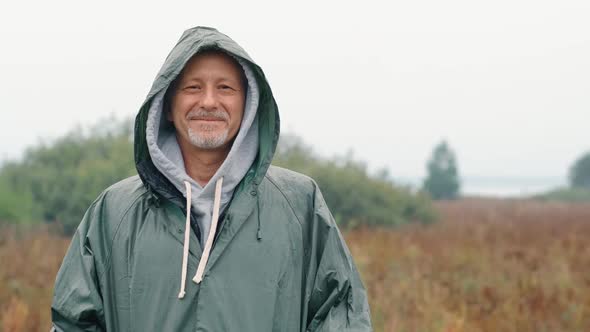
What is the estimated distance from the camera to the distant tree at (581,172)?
252 ft

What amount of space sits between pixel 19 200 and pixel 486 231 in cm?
996

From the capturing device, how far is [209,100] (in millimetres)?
3045

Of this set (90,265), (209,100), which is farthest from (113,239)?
(209,100)

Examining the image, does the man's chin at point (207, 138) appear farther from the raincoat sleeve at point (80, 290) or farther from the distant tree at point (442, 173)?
the distant tree at point (442, 173)

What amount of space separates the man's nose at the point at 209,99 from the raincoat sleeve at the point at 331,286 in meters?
0.59

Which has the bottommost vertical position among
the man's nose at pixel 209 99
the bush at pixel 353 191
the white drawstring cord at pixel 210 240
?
the bush at pixel 353 191

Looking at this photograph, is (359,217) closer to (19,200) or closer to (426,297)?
(19,200)

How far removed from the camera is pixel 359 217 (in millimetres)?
20250

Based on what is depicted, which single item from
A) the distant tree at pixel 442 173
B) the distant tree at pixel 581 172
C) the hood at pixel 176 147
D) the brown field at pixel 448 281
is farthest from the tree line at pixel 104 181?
the distant tree at pixel 581 172

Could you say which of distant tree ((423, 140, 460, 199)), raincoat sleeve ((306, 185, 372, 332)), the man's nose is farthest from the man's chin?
distant tree ((423, 140, 460, 199))

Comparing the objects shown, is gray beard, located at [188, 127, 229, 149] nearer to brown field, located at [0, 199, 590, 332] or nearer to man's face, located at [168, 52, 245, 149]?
man's face, located at [168, 52, 245, 149]

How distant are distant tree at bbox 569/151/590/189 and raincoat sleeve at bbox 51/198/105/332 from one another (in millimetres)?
78822

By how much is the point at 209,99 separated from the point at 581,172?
261ft

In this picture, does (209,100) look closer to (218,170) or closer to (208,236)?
(218,170)
